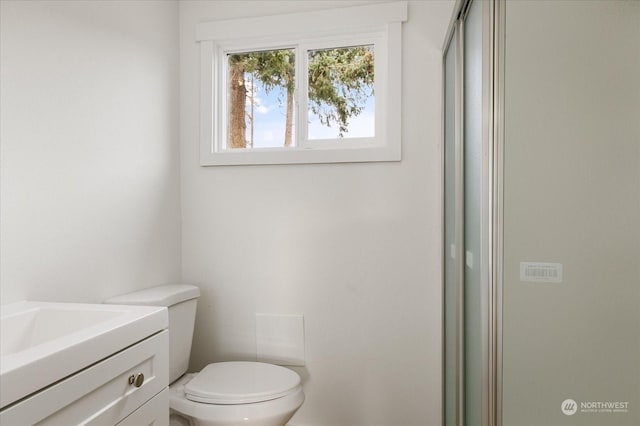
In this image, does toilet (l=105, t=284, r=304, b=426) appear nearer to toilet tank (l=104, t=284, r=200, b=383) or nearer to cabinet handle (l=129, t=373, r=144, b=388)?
toilet tank (l=104, t=284, r=200, b=383)

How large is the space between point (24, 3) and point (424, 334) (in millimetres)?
2013

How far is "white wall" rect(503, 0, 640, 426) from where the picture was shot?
76 centimetres

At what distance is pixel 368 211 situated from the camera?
1.97 m

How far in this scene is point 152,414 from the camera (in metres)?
1.16

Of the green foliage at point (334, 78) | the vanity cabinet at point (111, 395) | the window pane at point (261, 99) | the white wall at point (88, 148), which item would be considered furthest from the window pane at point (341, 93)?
the vanity cabinet at point (111, 395)

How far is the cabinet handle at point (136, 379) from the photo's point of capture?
106cm

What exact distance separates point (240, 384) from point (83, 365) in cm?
86

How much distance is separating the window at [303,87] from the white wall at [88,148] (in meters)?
0.25

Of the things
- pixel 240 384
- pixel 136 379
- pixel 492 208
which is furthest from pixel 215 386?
pixel 492 208

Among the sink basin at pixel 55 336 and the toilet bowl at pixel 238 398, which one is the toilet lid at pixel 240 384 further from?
the sink basin at pixel 55 336

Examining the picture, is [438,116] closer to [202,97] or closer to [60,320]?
[202,97]

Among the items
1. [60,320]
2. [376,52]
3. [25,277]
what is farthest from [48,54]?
[376,52]

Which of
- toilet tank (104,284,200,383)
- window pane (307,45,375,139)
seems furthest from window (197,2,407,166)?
toilet tank (104,284,200,383)

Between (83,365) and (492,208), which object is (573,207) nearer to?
(492,208)
